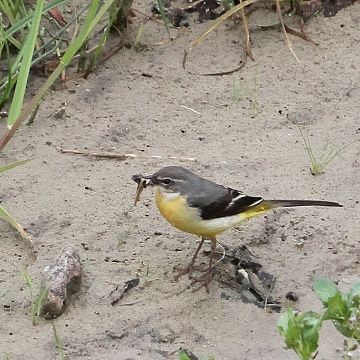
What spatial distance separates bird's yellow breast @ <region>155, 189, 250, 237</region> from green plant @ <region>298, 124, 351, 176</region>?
3.38 feet

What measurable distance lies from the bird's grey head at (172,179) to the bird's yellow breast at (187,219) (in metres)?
0.06

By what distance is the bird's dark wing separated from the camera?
4.80m

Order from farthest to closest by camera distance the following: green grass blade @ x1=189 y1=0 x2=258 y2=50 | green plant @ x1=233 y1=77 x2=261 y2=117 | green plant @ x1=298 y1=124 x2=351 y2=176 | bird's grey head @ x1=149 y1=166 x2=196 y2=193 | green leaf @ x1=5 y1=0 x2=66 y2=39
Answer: green grass blade @ x1=189 y1=0 x2=258 y2=50 → green plant @ x1=233 y1=77 x2=261 y2=117 → green plant @ x1=298 y1=124 x2=351 y2=176 → green leaf @ x1=5 y1=0 x2=66 y2=39 → bird's grey head @ x1=149 y1=166 x2=196 y2=193

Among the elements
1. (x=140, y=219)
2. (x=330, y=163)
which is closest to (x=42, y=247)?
(x=140, y=219)

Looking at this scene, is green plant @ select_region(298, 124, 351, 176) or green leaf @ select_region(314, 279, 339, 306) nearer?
green leaf @ select_region(314, 279, 339, 306)

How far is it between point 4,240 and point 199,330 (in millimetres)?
1242

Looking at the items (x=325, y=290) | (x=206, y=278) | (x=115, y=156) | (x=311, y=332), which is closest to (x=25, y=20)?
(x=115, y=156)

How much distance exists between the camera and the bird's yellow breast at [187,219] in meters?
4.75

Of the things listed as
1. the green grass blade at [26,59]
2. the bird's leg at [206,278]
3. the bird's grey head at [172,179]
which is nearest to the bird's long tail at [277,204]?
the bird's leg at [206,278]

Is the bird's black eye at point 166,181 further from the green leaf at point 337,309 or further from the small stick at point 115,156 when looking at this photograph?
the green leaf at point 337,309

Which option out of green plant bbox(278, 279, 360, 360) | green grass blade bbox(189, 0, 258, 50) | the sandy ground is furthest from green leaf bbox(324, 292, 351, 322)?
green grass blade bbox(189, 0, 258, 50)

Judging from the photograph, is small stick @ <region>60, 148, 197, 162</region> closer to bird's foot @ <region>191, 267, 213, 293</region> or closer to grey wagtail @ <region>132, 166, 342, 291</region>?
grey wagtail @ <region>132, 166, 342, 291</region>

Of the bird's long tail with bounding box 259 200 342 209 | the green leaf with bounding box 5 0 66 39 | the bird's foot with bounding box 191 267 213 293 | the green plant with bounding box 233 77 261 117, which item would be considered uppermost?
the green leaf with bounding box 5 0 66 39

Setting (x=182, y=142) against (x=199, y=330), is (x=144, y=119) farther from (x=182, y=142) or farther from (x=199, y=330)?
(x=199, y=330)
